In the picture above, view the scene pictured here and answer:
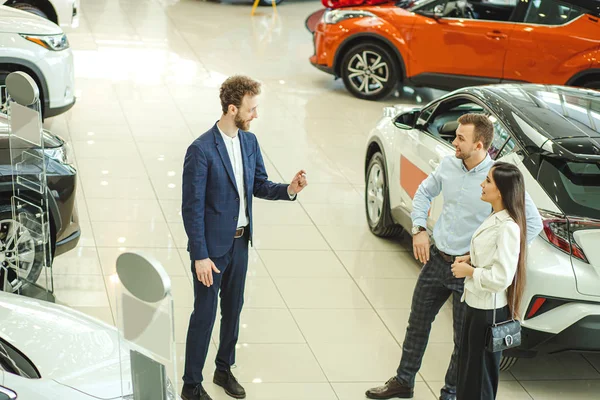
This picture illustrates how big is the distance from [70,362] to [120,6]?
1325cm

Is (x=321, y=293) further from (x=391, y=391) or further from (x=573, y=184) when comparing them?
(x=573, y=184)

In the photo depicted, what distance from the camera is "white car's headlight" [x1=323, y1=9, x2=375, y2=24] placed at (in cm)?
1113

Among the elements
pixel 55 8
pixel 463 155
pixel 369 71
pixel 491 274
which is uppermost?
pixel 463 155

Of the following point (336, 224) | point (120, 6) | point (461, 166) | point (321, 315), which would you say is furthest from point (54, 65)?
point (120, 6)

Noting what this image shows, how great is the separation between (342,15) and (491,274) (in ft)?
25.1

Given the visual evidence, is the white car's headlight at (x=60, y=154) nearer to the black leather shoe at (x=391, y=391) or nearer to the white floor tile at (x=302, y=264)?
the white floor tile at (x=302, y=264)

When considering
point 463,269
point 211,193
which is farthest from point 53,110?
point 463,269

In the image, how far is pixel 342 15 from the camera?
1122 cm

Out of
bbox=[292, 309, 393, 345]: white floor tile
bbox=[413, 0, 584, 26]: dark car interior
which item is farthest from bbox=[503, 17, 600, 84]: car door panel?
bbox=[292, 309, 393, 345]: white floor tile

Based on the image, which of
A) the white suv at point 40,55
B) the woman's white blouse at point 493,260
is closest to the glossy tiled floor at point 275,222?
the white suv at point 40,55

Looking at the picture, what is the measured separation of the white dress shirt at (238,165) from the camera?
14.8ft

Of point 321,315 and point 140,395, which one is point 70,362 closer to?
point 140,395

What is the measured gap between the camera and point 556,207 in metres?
4.90

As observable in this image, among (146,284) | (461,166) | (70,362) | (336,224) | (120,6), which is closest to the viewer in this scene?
(146,284)
